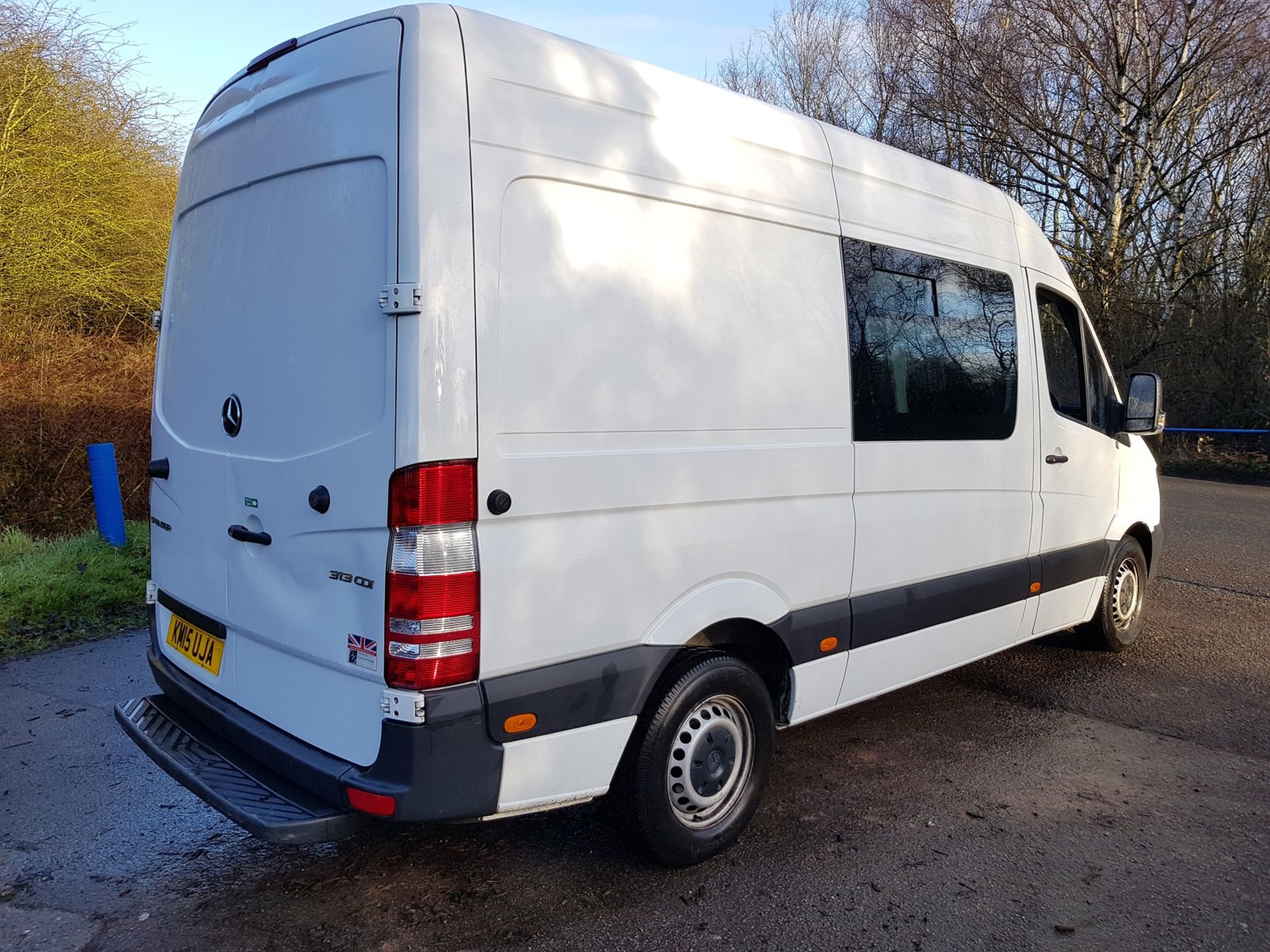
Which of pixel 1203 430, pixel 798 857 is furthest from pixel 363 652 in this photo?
pixel 1203 430

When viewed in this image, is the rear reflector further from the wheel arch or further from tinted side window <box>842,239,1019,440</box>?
the wheel arch

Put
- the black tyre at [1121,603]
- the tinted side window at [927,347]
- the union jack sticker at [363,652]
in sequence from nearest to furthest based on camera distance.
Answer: the union jack sticker at [363,652] → the tinted side window at [927,347] → the black tyre at [1121,603]

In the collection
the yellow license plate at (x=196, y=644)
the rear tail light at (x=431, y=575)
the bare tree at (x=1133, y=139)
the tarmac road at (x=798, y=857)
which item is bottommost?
the tarmac road at (x=798, y=857)

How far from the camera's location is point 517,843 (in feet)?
11.3

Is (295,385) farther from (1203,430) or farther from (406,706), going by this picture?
(1203,430)

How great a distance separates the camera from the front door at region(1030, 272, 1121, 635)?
480cm

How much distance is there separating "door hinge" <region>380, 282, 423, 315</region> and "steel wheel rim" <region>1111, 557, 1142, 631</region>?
456 cm

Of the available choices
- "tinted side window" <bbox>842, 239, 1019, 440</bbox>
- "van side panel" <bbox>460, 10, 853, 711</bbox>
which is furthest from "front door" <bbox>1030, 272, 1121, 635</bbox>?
"van side panel" <bbox>460, 10, 853, 711</bbox>

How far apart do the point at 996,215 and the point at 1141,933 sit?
3.14m

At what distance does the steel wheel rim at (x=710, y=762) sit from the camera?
3225mm

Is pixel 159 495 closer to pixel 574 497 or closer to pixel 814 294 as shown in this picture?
pixel 574 497

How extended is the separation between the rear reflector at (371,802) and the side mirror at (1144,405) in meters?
4.23

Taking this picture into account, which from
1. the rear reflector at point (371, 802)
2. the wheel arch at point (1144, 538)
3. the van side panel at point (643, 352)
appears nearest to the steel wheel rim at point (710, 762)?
the van side panel at point (643, 352)

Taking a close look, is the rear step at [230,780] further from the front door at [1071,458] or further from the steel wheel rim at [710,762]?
the front door at [1071,458]
